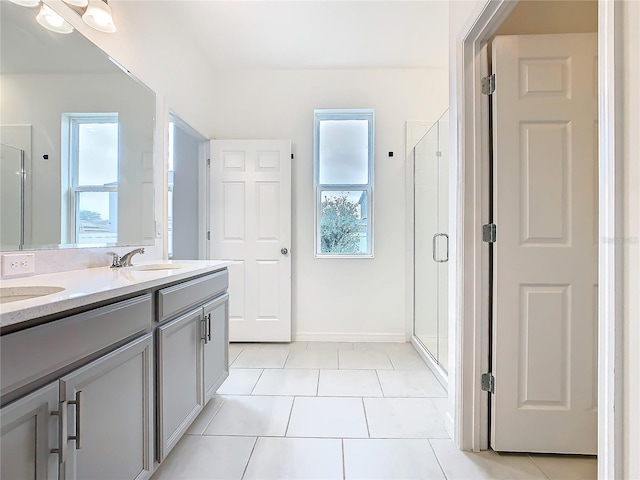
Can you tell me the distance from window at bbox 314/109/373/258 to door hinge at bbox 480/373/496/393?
1.87 meters

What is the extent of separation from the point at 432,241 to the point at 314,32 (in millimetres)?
2028

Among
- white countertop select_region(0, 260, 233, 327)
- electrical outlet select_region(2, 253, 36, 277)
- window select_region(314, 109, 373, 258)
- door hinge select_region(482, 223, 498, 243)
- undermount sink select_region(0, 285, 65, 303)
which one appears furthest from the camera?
window select_region(314, 109, 373, 258)

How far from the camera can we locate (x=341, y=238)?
3.41m

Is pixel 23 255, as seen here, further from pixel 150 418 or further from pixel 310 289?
pixel 310 289

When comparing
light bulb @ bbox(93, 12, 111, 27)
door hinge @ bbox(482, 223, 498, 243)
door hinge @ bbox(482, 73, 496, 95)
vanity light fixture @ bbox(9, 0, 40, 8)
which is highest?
light bulb @ bbox(93, 12, 111, 27)

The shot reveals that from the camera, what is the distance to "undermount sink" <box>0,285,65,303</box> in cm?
106

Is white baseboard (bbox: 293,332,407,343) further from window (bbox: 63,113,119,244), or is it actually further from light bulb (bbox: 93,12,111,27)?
light bulb (bbox: 93,12,111,27)

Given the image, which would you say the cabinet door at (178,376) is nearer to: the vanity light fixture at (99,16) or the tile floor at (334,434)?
the tile floor at (334,434)

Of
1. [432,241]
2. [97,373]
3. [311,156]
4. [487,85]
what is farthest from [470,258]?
[311,156]

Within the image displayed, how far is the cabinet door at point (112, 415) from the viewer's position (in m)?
0.90

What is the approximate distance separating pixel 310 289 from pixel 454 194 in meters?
2.02

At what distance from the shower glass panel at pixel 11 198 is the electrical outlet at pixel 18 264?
0.03 metres

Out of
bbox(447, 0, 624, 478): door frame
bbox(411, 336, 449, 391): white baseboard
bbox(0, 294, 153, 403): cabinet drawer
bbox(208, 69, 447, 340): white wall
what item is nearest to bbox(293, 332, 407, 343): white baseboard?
bbox(208, 69, 447, 340): white wall
